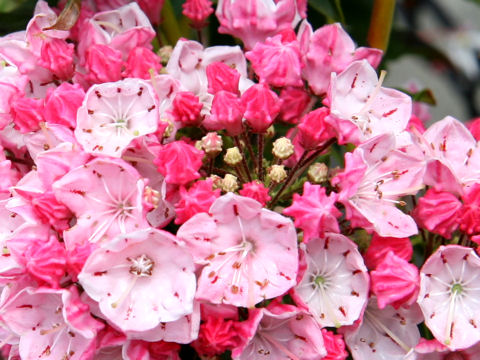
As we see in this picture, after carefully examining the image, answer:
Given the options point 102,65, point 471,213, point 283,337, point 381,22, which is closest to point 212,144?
point 102,65

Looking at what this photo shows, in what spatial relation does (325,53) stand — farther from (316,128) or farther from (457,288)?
(457,288)

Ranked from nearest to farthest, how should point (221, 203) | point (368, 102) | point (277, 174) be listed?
point (221, 203)
point (277, 174)
point (368, 102)

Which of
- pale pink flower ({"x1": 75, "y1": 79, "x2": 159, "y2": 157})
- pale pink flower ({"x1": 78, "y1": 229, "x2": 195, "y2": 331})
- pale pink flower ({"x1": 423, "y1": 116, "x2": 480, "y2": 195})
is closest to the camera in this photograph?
pale pink flower ({"x1": 78, "y1": 229, "x2": 195, "y2": 331})

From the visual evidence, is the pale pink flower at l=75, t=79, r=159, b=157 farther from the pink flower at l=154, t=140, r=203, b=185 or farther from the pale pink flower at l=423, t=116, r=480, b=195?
the pale pink flower at l=423, t=116, r=480, b=195

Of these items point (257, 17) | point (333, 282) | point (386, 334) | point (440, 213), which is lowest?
point (386, 334)

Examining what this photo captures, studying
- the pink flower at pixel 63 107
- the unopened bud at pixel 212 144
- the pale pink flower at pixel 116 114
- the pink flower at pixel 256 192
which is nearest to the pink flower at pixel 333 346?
the pink flower at pixel 256 192

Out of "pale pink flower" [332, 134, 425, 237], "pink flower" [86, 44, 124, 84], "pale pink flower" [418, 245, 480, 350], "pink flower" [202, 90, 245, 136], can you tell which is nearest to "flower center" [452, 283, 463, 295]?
"pale pink flower" [418, 245, 480, 350]
